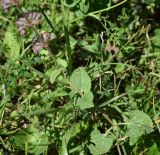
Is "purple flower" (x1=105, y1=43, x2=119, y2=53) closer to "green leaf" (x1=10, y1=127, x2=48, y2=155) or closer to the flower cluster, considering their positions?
the flower cluster

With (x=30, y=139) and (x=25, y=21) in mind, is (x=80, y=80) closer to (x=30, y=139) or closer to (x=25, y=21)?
(x=30, y=139)

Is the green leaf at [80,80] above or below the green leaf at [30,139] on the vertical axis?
above

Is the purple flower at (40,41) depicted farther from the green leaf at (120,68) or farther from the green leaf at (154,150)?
the green leaf at (154,150)

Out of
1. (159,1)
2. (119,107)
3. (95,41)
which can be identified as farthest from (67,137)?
(159,1)

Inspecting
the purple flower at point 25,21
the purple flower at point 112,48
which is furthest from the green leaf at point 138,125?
the purple flower at point 25,21

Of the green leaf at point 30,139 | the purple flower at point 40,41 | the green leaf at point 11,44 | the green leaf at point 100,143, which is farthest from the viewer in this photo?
the green leaf at point 11,44

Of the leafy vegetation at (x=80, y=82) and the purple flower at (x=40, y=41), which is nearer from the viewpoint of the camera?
the leafy vegetation at (x=80, y=82)

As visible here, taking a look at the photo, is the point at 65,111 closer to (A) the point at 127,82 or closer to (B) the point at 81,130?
(B) the point at 81,130

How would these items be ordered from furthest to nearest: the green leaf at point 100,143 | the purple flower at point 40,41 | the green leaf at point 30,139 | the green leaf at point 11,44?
the green leaf at point 11,44 < the purple flower at point 40,41 < the green leaf at point 30,139 < the green leaf at point 100,143
